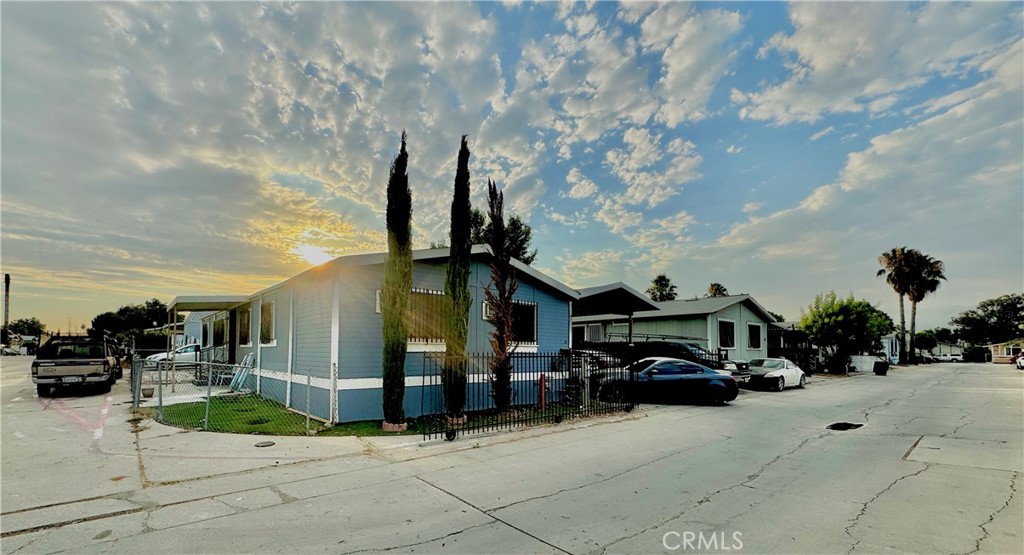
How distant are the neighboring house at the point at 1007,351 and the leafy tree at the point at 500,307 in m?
77.1

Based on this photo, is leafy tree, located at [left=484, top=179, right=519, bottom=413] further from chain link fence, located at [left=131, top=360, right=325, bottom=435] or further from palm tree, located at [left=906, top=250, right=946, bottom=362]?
palm tree, located at [left=906, top=250, right=946, bottom=362]

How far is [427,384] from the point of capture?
36.3 ft

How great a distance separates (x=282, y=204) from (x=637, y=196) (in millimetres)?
12985

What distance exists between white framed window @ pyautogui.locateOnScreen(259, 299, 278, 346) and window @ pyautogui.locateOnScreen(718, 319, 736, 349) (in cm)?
2176

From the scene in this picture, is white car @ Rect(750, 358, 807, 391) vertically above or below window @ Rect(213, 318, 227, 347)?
below

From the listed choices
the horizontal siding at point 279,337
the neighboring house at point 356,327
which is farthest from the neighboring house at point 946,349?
the horizontal siding at point 279,337

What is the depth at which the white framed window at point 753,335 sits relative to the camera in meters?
28.3

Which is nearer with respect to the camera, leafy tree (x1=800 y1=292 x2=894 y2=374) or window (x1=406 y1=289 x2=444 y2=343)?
window (x1=406 y1=289 x2=444 y2=343)

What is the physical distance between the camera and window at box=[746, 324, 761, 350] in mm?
28328

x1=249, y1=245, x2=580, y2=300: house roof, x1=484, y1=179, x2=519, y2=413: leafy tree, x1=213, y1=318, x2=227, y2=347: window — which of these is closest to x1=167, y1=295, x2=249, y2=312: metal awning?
x1=249, y1=245, x2=580, y2=300: house roof

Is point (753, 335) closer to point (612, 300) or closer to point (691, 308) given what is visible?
point (691, 308)

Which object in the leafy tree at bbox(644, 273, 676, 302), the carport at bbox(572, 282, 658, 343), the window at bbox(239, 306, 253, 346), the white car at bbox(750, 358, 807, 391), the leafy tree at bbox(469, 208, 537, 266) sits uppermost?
the leafy tree at bbox(469, 208, 537, 266)

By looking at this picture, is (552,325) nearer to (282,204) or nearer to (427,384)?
(427,384)

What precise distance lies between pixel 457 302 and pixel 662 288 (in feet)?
154
